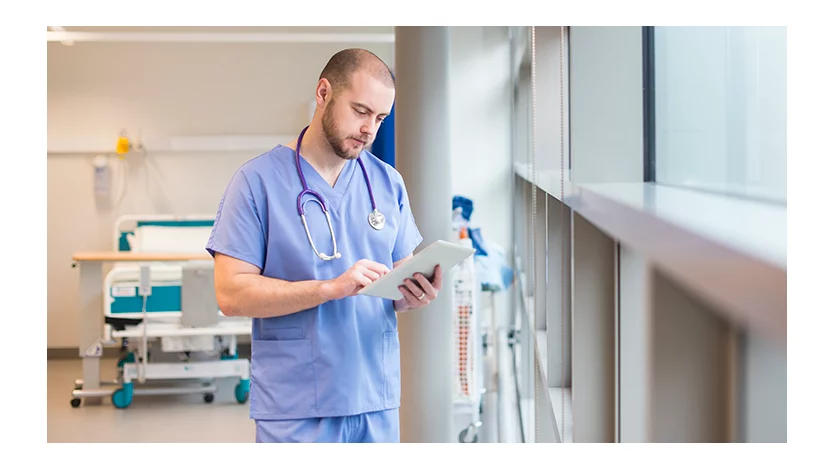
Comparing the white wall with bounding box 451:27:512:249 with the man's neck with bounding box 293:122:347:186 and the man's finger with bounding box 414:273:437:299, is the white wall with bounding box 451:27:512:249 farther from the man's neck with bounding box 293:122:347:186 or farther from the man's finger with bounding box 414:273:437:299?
the man's finger with bounding box 414:273:437:299

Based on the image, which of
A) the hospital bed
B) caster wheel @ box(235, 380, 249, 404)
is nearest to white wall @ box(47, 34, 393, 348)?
the hospital bed

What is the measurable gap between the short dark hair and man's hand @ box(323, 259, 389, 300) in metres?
0.38

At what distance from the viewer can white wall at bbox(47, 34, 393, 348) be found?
16.6 feet

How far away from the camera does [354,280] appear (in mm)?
1480

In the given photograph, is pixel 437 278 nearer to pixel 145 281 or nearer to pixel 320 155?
pixel 320 155

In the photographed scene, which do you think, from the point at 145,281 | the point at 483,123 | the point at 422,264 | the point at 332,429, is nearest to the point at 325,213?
the point at 422,264

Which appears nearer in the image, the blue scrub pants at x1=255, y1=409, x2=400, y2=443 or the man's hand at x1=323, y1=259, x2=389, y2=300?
the man's hand at x1=323, y1=259, x2=389, y2=300

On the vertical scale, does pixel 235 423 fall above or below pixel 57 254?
below

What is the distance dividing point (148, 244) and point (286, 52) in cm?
147

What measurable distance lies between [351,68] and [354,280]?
1.46 feet
